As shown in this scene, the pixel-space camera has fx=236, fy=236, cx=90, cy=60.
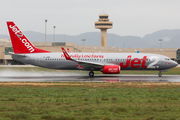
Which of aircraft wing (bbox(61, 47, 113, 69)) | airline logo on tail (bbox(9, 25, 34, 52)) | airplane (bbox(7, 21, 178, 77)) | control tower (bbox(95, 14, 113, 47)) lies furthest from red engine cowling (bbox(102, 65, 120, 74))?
control tower (bbox(95, 14, 113, 47))

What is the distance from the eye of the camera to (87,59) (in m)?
34.2

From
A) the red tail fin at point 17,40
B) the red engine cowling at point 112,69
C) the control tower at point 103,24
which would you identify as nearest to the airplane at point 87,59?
the red tail fin at point 17,40

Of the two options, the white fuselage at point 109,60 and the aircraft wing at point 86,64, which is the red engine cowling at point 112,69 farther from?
the white fuselage at point 109,60

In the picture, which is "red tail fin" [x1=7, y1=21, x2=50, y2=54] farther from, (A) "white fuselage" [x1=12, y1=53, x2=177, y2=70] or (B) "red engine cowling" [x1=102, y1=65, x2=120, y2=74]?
(B) "red engine cowling" [x1=102, y1=65, x2=120, y2=74]

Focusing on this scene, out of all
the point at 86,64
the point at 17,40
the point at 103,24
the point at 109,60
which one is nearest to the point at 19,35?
the point at 17,40

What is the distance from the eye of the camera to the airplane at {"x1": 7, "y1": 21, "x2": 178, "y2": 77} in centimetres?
3341

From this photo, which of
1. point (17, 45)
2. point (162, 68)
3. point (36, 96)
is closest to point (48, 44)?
point (17, 45)

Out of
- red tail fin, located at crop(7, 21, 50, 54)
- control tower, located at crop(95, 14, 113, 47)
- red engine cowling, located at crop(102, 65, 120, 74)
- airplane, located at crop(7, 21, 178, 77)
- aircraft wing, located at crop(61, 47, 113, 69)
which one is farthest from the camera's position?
control tower, located at crop(95, 14, 113, 47)

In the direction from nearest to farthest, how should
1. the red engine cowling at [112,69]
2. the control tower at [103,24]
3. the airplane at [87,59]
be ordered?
the red engine cowling at [112,69], the airplane at [87,59], the control tower at [103,24]

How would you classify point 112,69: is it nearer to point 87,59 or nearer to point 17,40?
point 87,59

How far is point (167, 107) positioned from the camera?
519 inches

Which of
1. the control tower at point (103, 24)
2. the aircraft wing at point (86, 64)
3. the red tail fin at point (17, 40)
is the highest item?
the control tower at point (103, 24)

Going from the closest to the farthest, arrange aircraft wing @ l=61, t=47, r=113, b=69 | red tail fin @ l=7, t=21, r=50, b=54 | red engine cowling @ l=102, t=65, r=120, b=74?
red engine cowling @ l=102, t=65, r=120, b=74 → aircraft wing @ l=61, t=47, r=113, b=69 → red tail fin @ l=7, t=21, r=50, b=54

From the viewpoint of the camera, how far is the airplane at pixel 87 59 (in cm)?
3341
